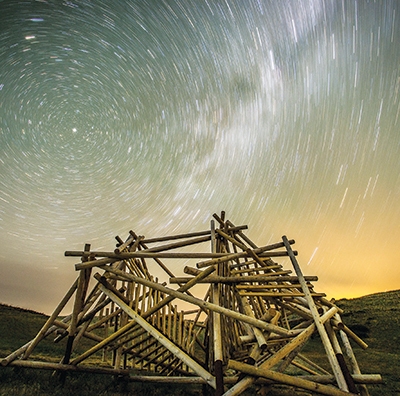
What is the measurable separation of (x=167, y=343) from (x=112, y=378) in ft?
13.5

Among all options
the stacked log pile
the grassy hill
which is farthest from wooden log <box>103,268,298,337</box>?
the grassy hill

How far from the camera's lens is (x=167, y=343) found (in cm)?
641

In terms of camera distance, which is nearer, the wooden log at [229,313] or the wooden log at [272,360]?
the wooden log at [272,360]

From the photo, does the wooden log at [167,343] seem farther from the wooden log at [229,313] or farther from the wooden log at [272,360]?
the wooden log at [229,313]

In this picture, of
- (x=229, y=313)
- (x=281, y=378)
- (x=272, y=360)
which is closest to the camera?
(x=281, y=378)

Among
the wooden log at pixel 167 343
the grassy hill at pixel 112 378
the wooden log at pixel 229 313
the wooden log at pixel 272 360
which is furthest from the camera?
the grassy hill at pixel 112 378

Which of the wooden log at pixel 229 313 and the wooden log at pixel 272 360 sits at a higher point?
the wooden log at pixel 229 313

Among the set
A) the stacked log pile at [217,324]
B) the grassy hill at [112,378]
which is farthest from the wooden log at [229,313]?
the grassy hill at [112,378]

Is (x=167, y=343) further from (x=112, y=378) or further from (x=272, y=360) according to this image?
(x=112, y=378)

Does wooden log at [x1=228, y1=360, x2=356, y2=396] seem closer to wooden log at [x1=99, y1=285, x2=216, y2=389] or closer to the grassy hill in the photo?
wooden log at [x1=99, y1=285, x2=216, y2=389]

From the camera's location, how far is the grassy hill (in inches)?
283

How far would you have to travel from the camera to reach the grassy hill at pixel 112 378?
23.6ft

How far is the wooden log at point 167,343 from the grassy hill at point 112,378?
248cm

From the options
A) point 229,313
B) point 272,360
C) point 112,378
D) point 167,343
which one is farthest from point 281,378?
point 112,378
